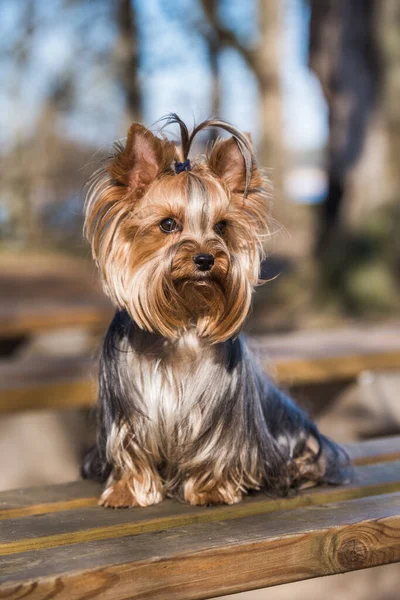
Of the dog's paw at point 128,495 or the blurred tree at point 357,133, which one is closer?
the dog's paw at point 128,495

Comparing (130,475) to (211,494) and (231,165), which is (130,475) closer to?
(211,494)

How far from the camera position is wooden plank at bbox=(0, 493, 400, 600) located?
5.08 feet

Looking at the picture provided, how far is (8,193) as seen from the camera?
1681cm

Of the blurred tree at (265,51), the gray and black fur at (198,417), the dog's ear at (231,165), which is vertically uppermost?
the blurred tree at (265,51)

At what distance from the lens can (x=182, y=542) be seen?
1725mm

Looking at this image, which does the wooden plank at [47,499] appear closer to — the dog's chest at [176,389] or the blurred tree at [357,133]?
the dog's chest at [176,389]

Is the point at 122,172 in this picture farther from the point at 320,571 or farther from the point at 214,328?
the point at 320,571

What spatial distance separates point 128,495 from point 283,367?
1791 millimetres

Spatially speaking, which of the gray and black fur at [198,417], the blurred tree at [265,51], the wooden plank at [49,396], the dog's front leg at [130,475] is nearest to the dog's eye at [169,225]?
the gray and black fur at [198,417]

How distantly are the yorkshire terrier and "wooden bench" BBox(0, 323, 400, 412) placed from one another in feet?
3.38

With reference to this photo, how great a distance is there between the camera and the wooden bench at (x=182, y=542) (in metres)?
1.57

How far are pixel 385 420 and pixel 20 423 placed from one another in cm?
165

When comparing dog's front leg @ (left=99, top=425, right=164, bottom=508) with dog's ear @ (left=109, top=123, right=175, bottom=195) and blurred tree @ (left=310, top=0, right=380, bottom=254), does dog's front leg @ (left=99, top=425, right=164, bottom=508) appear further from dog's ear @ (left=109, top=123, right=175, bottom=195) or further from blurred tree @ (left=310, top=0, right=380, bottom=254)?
blurred tree @ (left=310, top=0, right=380, bottom=254)

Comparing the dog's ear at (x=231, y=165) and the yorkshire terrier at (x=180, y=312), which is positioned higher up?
the dog's ear at (x=231, y=165)
